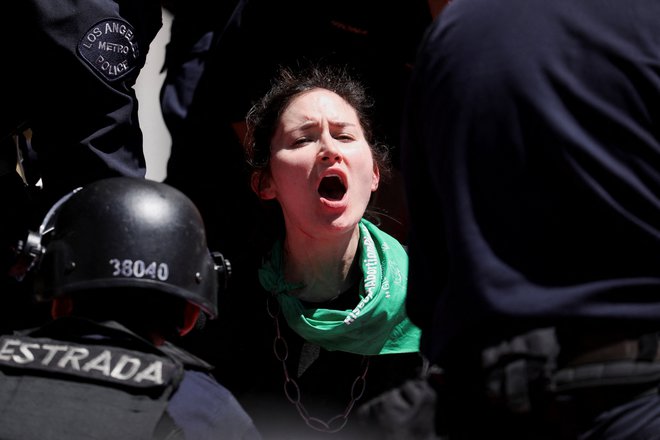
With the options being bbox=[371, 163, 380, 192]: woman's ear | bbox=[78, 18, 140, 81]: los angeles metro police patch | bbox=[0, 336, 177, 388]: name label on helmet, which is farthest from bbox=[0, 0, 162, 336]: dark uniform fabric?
bbox=[0, 336, 177, 388]: name label on helmet

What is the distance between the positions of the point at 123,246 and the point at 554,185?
3.21 feet

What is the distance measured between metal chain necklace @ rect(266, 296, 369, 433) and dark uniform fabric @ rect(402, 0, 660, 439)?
1701mm

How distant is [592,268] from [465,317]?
0.68 ft

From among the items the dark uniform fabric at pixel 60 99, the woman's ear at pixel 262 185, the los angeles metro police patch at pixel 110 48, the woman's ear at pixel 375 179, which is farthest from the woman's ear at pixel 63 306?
the woman's ear at pixel 375 179

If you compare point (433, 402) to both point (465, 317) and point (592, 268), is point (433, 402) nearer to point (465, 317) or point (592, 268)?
point (465, 317)

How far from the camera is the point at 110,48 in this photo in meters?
2.86

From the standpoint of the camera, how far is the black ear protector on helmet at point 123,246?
1.83m

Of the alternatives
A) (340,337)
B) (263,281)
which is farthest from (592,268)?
(263,281)

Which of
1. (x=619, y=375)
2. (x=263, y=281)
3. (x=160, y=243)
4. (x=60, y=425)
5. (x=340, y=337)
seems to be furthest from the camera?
(x=263, y=281)

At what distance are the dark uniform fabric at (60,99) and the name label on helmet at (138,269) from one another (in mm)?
990

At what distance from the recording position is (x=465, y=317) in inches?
52.8

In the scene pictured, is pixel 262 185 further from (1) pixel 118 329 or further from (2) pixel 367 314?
(1) pixel 118 329

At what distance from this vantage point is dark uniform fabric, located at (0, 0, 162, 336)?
2764mm

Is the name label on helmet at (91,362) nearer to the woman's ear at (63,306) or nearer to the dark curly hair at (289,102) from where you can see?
the woman's ear at (63,306)
